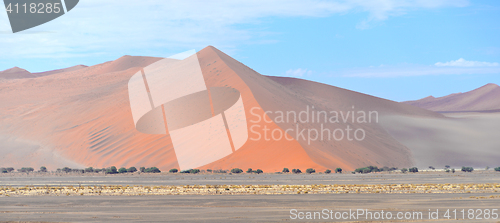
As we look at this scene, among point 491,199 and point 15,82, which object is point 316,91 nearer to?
point 15,82

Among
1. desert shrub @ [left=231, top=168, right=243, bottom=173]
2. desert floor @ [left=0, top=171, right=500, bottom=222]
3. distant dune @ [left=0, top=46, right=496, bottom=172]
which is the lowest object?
desert shrub @ [left=231, top=168, right=243, bottom=173]

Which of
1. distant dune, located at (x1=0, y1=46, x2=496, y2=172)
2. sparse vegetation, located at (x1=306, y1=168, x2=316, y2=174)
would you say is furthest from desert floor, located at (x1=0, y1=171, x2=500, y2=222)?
distant dune, located at (x1=0, y1=46, x2=496, y2=172)

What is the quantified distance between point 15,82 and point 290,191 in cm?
9798

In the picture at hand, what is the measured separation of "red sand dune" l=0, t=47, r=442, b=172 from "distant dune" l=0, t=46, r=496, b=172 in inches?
4.7

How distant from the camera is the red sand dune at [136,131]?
56156mm

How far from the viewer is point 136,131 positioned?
6725 cm

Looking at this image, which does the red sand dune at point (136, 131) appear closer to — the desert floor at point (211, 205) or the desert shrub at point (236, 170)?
the desert shrub at point (236, 170)

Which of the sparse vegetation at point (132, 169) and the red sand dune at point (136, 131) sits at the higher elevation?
the red sand dune at point (136, 131)

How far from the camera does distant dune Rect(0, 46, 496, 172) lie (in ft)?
186

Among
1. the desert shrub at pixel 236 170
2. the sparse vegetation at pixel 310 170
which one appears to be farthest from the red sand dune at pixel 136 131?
the desert shrub at pixel 236 170

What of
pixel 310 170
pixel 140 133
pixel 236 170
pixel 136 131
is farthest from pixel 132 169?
pixel 310 170

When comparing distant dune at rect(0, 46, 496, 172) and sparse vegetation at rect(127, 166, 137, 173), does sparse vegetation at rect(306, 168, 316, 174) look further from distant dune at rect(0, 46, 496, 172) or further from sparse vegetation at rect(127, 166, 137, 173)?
sparse vegetation at rect(127, 166, 137, 173)

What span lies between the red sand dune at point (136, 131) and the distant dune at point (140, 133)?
0.12m

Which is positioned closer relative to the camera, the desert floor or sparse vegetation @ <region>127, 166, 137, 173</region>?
the desert floor
